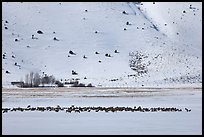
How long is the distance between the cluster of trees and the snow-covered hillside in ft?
3.11

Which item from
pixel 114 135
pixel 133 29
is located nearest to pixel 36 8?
pixel 133 29

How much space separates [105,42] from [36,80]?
1492cm

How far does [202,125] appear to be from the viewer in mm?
16406

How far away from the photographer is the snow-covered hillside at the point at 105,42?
53.7 m

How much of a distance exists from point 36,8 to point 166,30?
17.0 metres

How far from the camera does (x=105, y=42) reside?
200ft

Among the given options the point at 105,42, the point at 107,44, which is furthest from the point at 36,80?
the point at 105,42

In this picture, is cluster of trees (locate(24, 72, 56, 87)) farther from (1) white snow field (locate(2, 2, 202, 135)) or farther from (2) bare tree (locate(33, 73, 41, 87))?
(1) white snow field (locate(2, 2, 202, 135))

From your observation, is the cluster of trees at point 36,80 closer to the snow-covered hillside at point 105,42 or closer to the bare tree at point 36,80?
the bare tree at point 36,80

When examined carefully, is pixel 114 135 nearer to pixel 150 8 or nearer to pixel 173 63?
pixel 173 63

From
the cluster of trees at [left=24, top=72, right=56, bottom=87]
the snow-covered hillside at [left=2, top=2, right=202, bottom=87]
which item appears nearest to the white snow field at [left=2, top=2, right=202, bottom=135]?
the snow-covered hillside at [left=2, top=2, right=202, bottom=87]

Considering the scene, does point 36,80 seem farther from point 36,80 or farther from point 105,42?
point 105,42

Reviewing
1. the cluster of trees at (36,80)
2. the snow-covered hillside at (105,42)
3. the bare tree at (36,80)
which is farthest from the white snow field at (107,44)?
the bare tree at (36,80)

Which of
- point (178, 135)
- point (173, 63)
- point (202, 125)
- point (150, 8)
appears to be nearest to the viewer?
point (178, 135)
